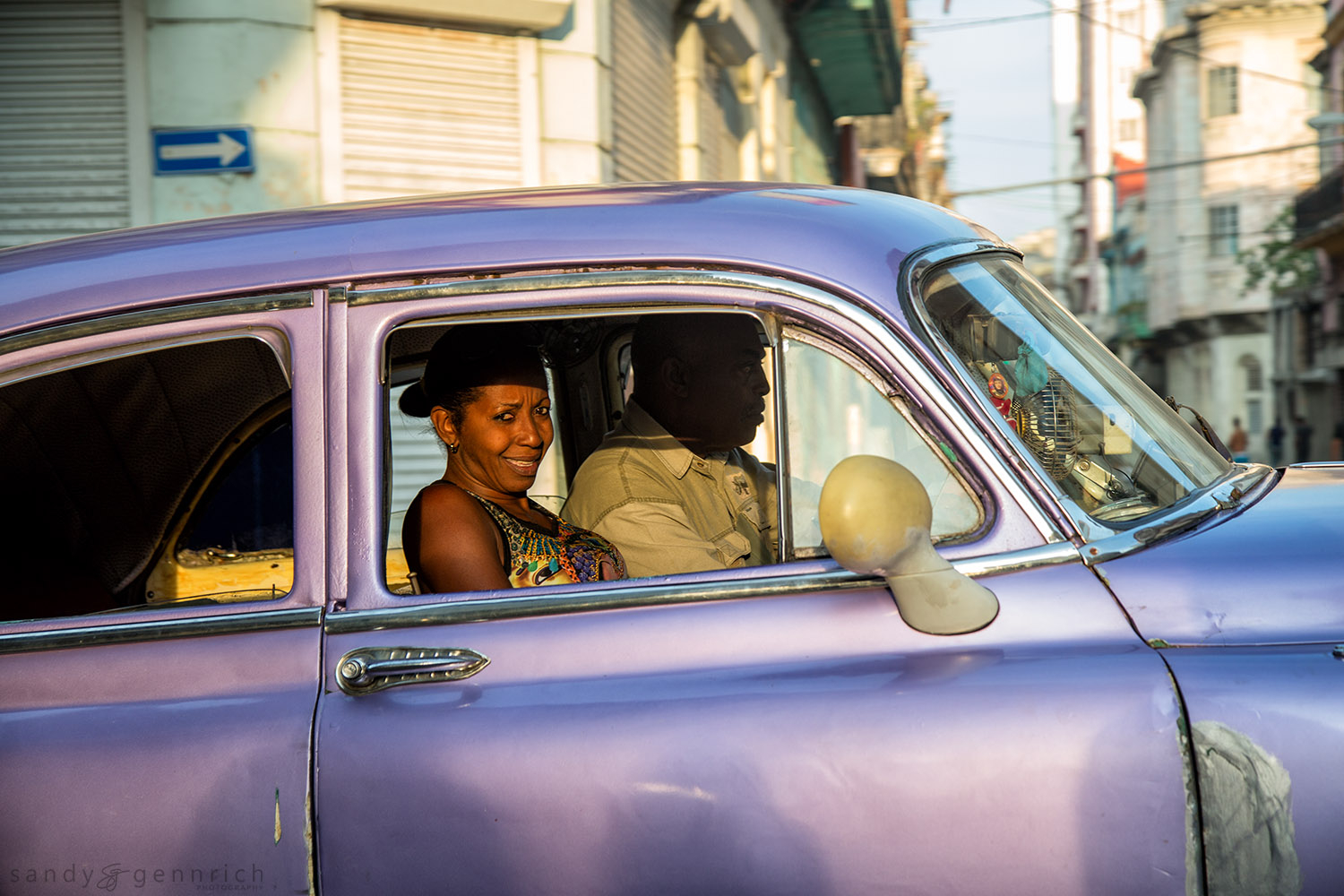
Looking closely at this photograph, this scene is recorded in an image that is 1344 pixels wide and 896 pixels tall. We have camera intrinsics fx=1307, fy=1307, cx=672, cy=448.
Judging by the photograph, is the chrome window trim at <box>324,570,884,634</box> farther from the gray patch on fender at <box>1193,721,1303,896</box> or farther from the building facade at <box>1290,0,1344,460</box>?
the building facade at <box>1290,0,1344,460</box>

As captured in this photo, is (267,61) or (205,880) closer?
(205,880)

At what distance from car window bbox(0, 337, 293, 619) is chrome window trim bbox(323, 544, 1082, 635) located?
0.94 meters

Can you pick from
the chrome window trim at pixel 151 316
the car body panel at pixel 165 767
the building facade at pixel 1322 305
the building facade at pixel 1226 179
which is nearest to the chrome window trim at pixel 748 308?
the chrome window trim at pixel 151 316

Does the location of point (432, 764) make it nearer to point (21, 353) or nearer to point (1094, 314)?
point (21, 353)

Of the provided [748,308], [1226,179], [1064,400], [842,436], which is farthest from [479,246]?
[1226,179]

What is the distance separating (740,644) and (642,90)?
1015 centimetres

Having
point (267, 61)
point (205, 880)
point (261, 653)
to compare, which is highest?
point (267, 61)

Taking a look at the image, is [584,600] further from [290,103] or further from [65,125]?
[65,125]

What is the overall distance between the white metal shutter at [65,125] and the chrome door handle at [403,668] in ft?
23.9

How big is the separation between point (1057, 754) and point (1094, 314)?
59498 mm

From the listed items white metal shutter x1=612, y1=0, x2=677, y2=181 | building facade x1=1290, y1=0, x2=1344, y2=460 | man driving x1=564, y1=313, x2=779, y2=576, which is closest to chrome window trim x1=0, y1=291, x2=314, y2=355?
man driving x1=564, y1=313, x2=779, y2=576

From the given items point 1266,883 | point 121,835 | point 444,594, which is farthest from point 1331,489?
point 121,835

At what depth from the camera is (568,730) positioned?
186 centimetres

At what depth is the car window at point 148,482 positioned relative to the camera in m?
2.95
